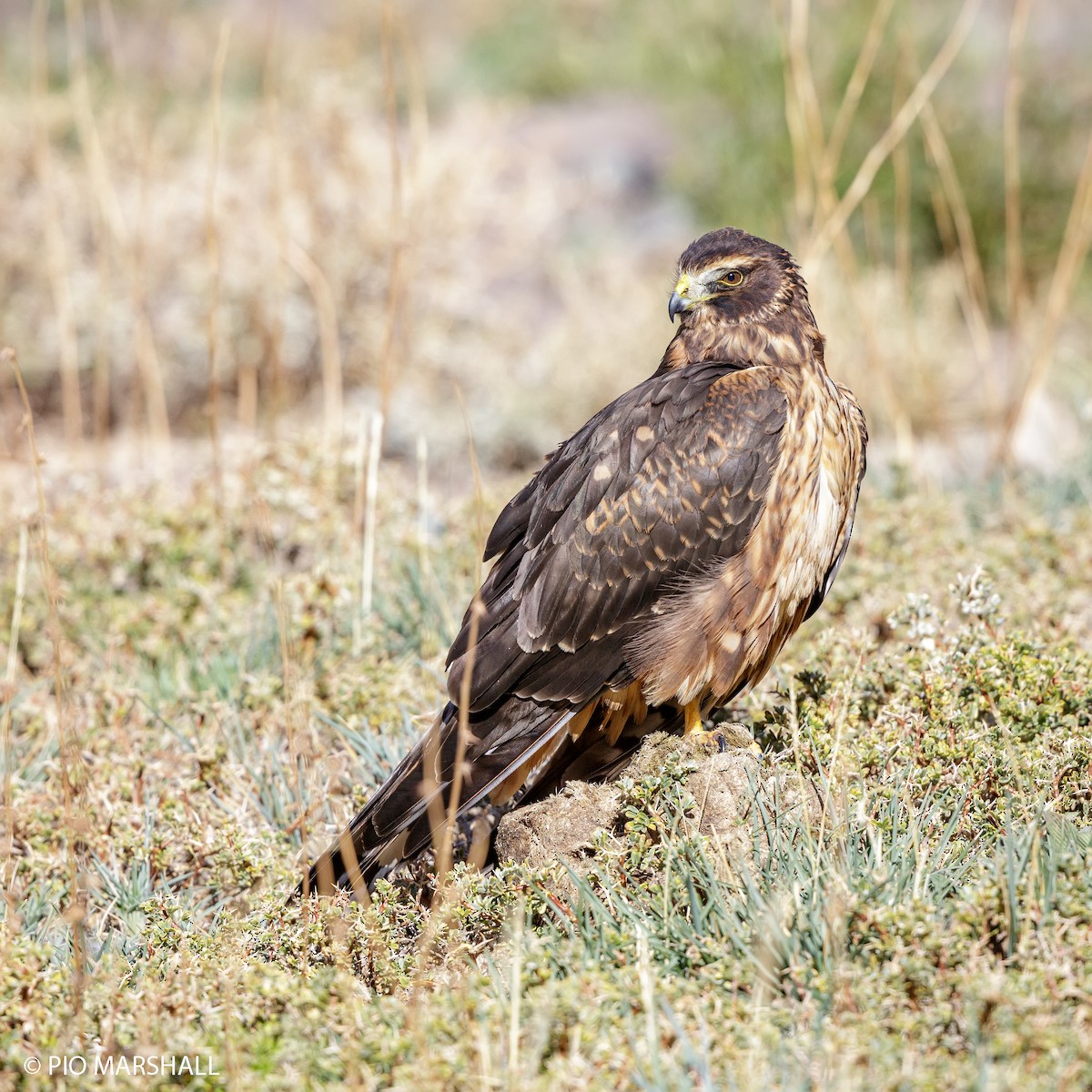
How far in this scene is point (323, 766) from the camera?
381 centimetres

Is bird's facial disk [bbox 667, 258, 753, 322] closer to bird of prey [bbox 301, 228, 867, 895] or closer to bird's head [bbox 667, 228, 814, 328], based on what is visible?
bird's head [bbox 667, 228, 814, 328]

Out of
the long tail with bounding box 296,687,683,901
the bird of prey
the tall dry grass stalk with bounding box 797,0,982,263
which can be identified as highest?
the tall dry grass stalk with bounding box 797,0,982,263

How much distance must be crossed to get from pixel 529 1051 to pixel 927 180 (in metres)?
9.47

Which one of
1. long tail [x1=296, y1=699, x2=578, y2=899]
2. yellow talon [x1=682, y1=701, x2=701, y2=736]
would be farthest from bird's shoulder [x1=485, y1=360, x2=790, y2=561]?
yellow talon [x1=682, y1=701, x2=701, y2=736]

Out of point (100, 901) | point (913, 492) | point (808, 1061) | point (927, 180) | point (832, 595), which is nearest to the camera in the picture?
point (808, 1061)

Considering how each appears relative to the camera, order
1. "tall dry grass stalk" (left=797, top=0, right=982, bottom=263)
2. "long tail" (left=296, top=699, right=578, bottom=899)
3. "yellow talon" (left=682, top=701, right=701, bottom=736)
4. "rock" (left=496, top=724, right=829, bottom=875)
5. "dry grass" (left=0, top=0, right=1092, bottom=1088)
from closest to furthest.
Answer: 1. "dry grass" (left=0, top=0, right=1092, bottom=1088)
2. "rock" (left=496, top=724, right=829, bottom=875)
3. "long tail" (left=296, top=699, right=578, bottom=899)
4. "yellow talon" (left=682, top=701, right=701, bottom=736)
5. "tall dry grass stalk" (left=797, top=0, right=982, bottom=263)

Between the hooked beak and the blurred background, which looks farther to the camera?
the blurred background

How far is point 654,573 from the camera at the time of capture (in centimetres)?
341

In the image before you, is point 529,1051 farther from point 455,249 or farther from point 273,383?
point 455,249

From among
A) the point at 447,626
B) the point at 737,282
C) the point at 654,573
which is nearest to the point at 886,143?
the point at 737,282

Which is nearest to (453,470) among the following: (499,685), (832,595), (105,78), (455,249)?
(455,249)

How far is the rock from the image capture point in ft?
9.74

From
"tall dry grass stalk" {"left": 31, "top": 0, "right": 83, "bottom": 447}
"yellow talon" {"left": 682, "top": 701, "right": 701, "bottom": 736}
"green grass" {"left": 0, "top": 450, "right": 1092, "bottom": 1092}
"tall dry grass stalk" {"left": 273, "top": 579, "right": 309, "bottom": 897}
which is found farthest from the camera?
"tall dry grass stalk" {"left": 31, "top": 0, "right": 83, "bottom": 447}

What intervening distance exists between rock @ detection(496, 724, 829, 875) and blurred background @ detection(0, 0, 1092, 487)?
1.82 meters
